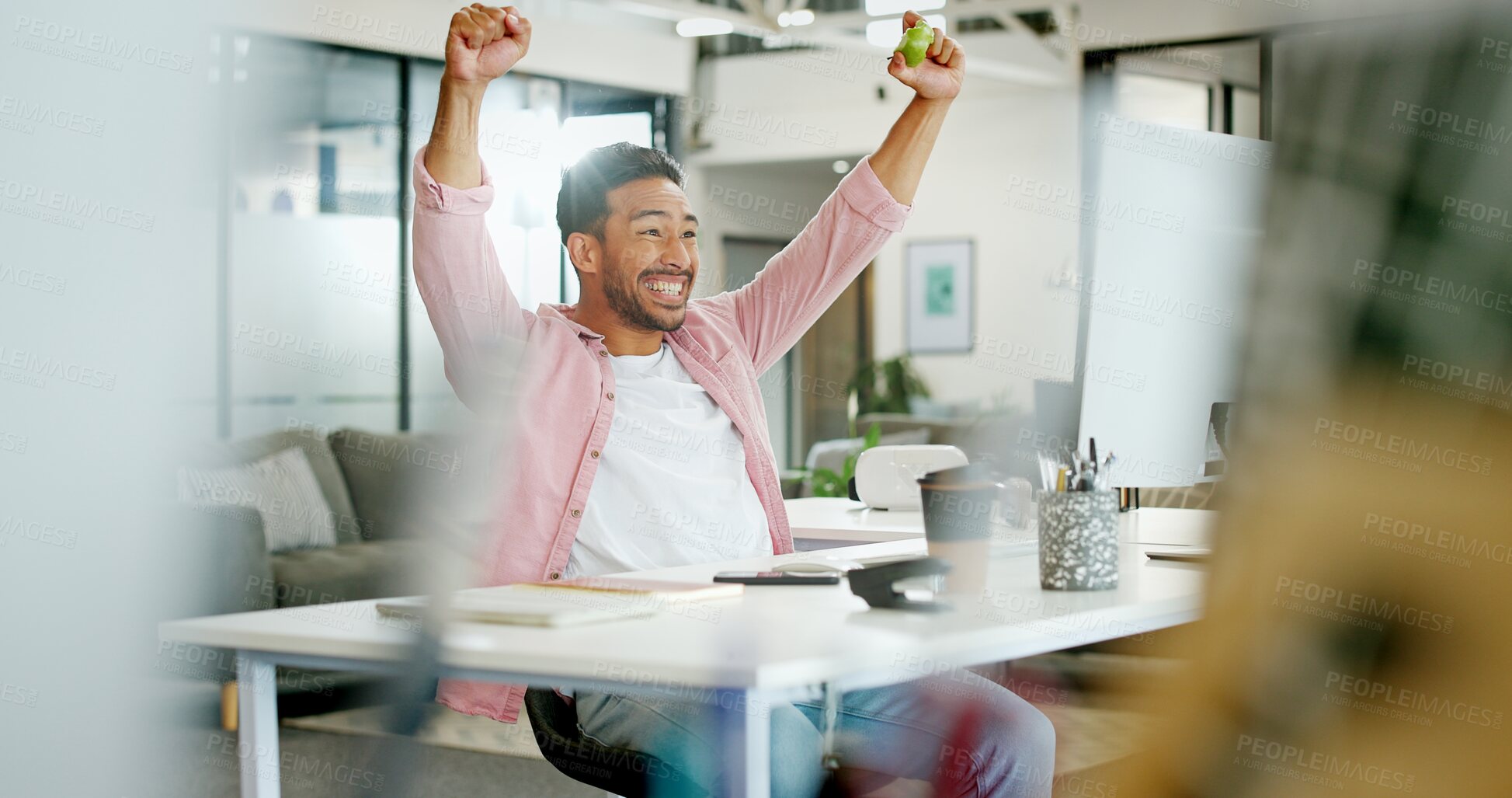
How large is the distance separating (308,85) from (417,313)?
1.32 metres

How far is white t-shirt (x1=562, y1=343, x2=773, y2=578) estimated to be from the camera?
1969mm

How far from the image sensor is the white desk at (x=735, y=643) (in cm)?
108

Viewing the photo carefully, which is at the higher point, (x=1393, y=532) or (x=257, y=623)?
(x=1393, y=532)

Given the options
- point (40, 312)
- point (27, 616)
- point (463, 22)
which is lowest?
point (27, 616)

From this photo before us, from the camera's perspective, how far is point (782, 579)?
1.56m

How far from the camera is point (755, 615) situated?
1.33 m

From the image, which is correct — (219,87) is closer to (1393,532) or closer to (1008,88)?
(1008,88)

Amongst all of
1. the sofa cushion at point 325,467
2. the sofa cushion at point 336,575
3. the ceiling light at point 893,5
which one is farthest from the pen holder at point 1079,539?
the ceiling light at point 893,5

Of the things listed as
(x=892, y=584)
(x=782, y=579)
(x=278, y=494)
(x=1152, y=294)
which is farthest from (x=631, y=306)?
(x=278, y=494)

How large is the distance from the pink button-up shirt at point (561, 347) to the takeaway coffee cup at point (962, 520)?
58 cm

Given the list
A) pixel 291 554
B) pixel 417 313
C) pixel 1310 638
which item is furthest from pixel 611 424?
pixel 417 313

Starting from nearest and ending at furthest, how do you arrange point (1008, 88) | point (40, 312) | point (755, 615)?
point (755, 615)
point (40, 312)
point (1008, 88)

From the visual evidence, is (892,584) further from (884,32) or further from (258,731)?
(884,32)

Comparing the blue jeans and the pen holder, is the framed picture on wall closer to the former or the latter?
the blue jeans
